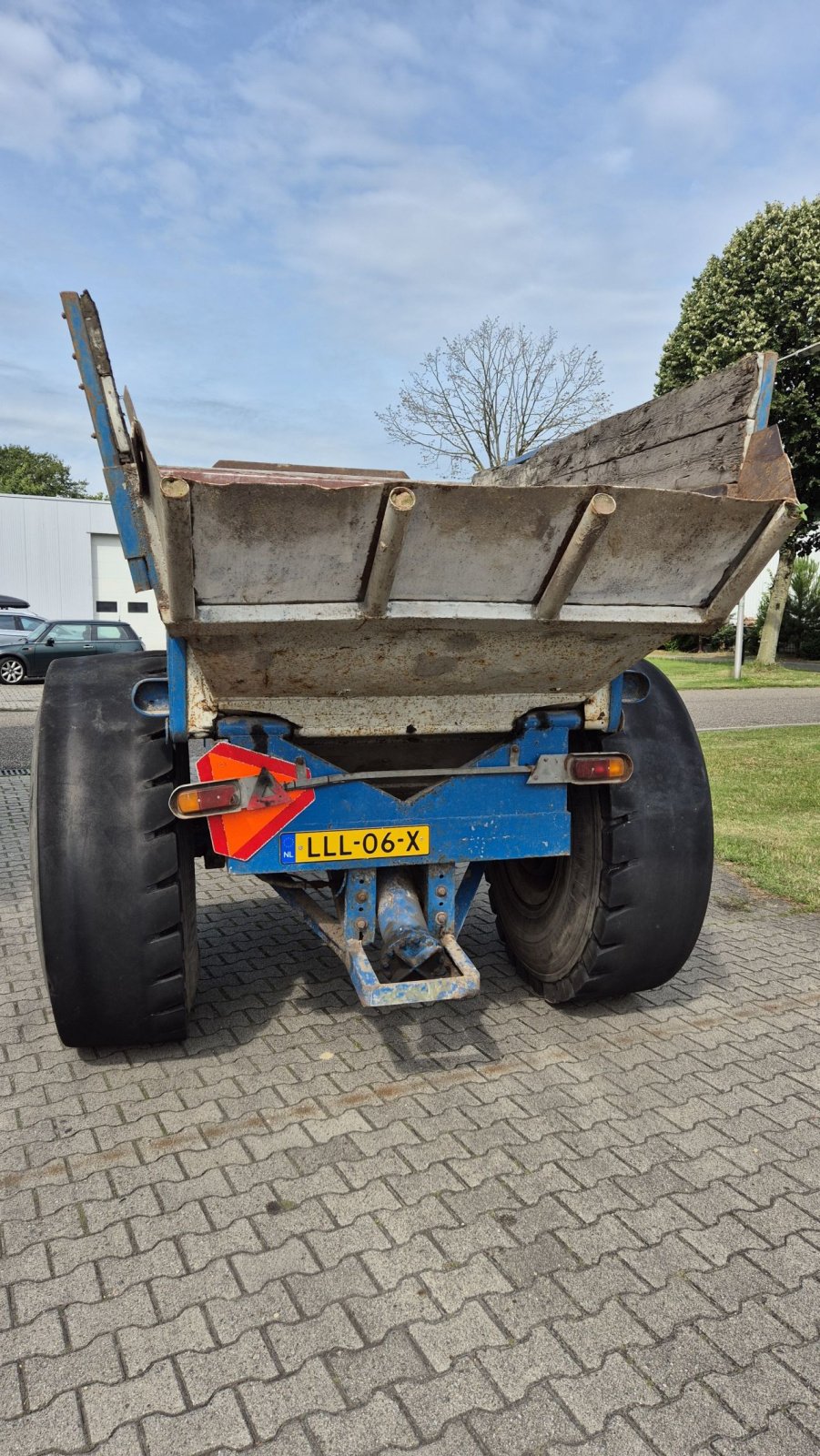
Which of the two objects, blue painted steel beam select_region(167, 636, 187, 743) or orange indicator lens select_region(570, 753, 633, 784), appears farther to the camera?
orange indicator lens select_region(570, 753, 633, 784)

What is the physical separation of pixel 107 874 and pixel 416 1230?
141 cm

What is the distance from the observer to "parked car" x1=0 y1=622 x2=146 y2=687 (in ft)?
58.7

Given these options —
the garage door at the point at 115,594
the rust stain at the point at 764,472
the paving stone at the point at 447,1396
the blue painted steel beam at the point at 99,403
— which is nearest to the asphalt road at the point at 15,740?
the blue painted steel beam at the point at 99,403

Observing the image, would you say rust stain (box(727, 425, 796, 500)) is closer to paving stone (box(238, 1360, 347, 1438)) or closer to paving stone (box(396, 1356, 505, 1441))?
paving stone (box(396, 1356, 505, 1441))

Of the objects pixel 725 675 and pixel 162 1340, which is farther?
pixel 725 675

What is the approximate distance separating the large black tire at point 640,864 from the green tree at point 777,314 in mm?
17715

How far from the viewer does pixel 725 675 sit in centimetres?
2198

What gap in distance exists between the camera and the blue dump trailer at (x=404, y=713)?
2297 millimetres

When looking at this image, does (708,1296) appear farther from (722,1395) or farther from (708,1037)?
(708,1037)

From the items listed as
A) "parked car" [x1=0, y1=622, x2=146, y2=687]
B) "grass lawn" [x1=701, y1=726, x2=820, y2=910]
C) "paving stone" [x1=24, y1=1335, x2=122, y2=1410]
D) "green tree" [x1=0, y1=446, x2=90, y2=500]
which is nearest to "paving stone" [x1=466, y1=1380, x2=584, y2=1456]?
"paving stone" [x1=24, y1=1335, x2=122, y2=1410]

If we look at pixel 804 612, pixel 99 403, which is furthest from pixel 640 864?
pixel 804 612

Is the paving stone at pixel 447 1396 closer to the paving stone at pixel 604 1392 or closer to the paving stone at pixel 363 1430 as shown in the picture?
the paving stone at pixel 363 1430

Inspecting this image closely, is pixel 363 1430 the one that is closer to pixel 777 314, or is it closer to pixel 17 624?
pixel 17 624

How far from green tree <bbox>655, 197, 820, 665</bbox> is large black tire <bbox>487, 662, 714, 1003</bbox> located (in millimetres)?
17715
